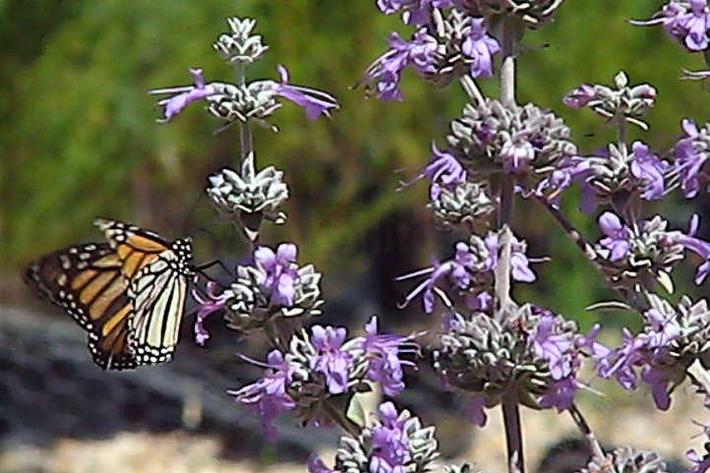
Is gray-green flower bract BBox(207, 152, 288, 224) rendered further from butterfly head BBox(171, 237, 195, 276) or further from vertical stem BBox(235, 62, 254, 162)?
butterfly head BBox(171, 237, 195, 276)

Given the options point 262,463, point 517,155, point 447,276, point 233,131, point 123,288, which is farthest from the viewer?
point 262,463

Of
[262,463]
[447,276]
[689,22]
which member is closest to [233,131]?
[262,463]

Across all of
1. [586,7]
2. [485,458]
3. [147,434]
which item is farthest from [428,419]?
[586,7]

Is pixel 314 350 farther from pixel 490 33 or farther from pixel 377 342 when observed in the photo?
pixel 490 33

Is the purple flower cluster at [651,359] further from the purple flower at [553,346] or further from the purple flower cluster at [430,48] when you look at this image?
the purple flower cluster at [430,48]

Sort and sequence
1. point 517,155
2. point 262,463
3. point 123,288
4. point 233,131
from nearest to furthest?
point 517,155 → point 123,288 → point 233,131 → point 262,463

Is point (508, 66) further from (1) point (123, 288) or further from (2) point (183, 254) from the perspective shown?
(1) point (123, 288)
